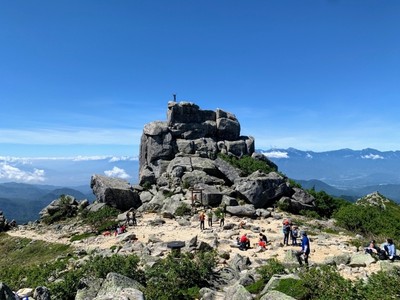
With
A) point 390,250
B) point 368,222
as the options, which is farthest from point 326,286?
point 368,222

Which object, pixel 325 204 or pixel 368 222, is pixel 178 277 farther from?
pixel 325 204

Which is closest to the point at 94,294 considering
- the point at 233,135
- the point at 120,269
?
the point at 120,269

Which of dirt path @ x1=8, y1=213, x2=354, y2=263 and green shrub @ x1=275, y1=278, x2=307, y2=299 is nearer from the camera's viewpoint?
green shrub @ x1=275, y1=278, x2=307, y2=299

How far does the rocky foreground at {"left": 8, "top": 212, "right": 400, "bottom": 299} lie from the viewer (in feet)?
75.7

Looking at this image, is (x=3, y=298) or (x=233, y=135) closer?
(x=3, y=298)

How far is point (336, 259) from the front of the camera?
2584cm

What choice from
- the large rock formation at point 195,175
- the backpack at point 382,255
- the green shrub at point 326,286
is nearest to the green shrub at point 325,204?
the large rock formation at point 195,175

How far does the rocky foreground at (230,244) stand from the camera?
23059 millimetres

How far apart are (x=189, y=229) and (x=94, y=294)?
2308 cm

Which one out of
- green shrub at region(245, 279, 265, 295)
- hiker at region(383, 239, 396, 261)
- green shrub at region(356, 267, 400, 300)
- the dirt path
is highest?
green shrub at region(356, 267, 400, 300)

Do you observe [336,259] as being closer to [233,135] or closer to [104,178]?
[104,178]

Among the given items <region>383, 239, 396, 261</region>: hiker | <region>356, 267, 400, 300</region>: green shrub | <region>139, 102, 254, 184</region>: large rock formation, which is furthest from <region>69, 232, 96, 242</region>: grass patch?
<region>356, 267, 400, 300</region>: green shrub

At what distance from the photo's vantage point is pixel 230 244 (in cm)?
3431

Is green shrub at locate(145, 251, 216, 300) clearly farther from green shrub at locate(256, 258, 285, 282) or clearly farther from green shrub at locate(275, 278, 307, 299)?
green shrub at locate(275, 278, 307, 299)
